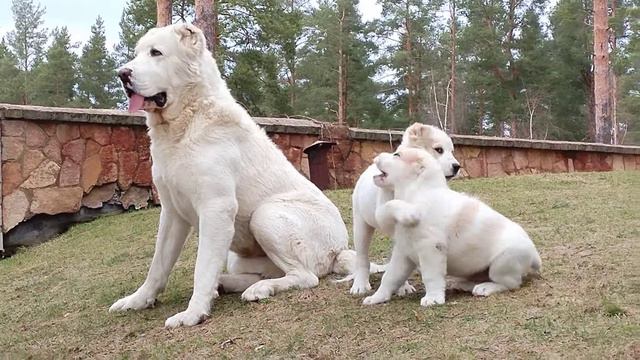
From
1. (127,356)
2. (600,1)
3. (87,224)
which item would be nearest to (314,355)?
(127,356)

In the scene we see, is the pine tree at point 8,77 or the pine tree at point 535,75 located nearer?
the pine tree at point 535,75

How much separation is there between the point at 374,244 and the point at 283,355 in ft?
8.89

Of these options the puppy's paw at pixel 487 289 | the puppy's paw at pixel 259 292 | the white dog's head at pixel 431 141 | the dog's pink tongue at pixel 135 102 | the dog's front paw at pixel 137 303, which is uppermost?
the dog's pink tongue at pixel 135 102

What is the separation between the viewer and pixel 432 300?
3312 millimetres

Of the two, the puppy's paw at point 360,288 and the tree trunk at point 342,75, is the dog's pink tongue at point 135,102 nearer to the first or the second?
the puppy's paw at point 360,288

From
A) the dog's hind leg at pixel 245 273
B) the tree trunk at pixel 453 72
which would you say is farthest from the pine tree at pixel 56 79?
the dog's hind leg at pixel 245 273

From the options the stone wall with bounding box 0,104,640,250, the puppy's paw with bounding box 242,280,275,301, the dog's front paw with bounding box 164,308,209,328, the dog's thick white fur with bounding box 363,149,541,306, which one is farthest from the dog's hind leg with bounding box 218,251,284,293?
the stone wall with bounding box 0,104,640,250

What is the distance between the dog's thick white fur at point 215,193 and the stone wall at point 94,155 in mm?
4771

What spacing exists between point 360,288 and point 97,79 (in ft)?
95.4

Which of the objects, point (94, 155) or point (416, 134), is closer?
point (416, 134)

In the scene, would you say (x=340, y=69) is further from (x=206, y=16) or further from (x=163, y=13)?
(x=206, y=16)

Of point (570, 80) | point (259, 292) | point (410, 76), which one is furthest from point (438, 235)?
point (570, 80)

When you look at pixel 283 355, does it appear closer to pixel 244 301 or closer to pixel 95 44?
pixel 244 301

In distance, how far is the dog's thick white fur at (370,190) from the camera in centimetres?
377
